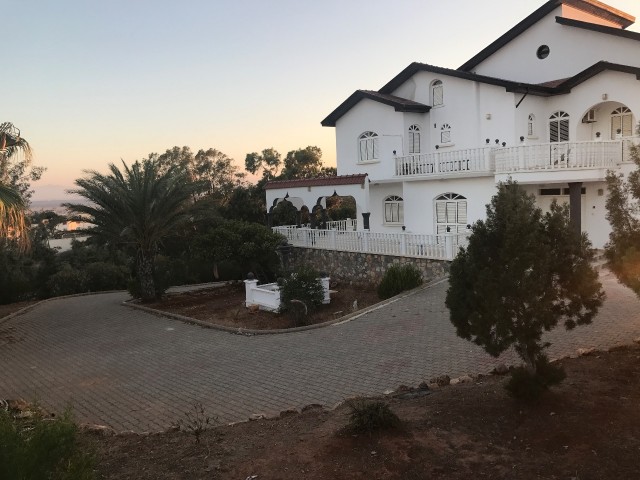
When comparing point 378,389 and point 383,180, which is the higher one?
point 383,180

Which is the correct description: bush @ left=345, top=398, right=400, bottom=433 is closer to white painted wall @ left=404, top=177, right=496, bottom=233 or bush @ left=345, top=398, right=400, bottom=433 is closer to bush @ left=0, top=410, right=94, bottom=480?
bush @ left=0, top=410, right=94, bottom=480

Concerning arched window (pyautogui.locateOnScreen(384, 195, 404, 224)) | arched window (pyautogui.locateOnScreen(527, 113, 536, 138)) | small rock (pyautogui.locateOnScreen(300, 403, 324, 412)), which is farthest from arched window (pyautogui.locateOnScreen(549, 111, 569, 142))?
small rock (pyautogui.locateOnScreen(300, 403, 324, 412))

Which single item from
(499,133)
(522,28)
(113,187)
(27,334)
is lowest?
(27,334)

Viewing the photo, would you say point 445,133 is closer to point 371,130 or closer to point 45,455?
point 371,130

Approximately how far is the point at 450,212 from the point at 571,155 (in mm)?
4928

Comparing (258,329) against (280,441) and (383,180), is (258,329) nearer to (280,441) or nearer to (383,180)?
(280,441)

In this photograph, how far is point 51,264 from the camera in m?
26.8

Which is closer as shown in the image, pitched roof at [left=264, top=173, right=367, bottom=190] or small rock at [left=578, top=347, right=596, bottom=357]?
small rock at [left=578, top=347, right=596, bottom=357]

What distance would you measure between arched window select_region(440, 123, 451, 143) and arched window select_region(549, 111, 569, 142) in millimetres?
3853

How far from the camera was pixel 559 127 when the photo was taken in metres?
20.0

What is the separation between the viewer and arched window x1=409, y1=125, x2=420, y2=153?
2277cm

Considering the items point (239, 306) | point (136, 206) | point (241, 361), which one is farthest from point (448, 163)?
point (241, 361)

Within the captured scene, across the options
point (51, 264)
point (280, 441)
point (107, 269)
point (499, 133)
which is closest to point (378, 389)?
point (280, 441)

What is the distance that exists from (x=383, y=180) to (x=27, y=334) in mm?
14083
